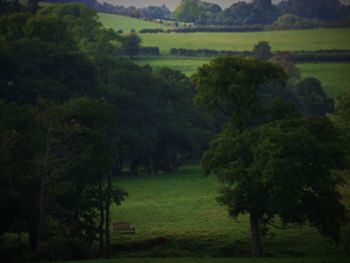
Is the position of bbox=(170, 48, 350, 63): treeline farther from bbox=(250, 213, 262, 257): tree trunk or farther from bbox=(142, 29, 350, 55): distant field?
bbox=(250, 213, 262, 257): tree trunk

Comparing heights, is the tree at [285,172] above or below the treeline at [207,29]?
below

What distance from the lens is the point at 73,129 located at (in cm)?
4209

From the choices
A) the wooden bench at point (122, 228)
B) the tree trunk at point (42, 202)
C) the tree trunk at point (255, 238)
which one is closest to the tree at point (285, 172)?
the tree trunk at point (255, 238)

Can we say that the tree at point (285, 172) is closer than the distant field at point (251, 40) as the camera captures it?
Yes

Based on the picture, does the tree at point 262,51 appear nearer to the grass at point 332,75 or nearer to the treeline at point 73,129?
the grass at point 332,75

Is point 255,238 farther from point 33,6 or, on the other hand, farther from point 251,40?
point 251,40

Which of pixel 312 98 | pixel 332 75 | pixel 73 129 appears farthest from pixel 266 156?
pixel 332 75

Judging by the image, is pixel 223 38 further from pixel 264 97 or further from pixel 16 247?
pixel 16 247

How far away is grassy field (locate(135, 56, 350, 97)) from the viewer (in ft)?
443

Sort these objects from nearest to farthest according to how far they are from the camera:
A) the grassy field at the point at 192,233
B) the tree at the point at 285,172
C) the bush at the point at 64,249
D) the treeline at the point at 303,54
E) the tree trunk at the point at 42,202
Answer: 1. the tree trunk at the point at 42,202
2. the bush at the point at 64,249
3. the tree at the point at 285,172
4. the grassy field at the point at 192,233
5. the treeline at the point at 303,54

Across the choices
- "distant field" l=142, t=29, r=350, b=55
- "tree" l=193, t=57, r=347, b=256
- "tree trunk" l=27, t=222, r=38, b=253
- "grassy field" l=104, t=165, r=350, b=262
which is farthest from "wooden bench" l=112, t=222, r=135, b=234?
"distant field" l=142, t=29, r=350, b=55

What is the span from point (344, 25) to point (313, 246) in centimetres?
13484

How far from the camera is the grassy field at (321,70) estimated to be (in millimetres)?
135000

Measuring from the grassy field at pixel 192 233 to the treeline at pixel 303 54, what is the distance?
260ft
